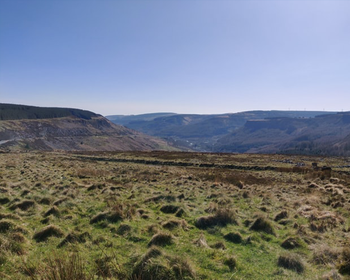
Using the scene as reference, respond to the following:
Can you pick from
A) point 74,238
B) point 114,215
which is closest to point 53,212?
point 114,215

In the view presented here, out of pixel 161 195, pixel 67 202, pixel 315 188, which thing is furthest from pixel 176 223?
pixel 315 188

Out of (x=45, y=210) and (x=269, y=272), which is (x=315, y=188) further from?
(x=45, y=210)

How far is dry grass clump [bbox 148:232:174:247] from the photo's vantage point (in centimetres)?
731

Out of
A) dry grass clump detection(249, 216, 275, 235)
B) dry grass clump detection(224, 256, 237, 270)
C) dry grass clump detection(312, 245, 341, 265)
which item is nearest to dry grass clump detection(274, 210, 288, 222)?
dry grass clump detection(249, 216, 275, 235)

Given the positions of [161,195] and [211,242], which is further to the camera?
[161,195]

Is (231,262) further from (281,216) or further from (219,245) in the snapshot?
(281,216)

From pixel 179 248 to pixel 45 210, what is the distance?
22.6ft

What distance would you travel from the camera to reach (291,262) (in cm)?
635

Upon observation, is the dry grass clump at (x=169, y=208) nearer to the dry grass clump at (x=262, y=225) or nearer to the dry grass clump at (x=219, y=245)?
the dry grass clump at (x=262, y=225)

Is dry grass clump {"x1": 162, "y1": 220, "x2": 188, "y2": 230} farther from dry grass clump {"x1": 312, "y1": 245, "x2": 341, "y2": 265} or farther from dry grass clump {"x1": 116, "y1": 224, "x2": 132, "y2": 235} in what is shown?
dry grass clump {"x1": 312, "y1": 245, "x2": 341, "y2": 265}

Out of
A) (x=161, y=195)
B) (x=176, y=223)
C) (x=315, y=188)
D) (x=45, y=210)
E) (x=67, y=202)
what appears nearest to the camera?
(x=176, y=223)

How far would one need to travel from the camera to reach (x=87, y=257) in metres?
6.12

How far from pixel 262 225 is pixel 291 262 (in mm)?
2928

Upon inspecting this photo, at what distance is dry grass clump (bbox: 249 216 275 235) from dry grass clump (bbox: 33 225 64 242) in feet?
24.2
